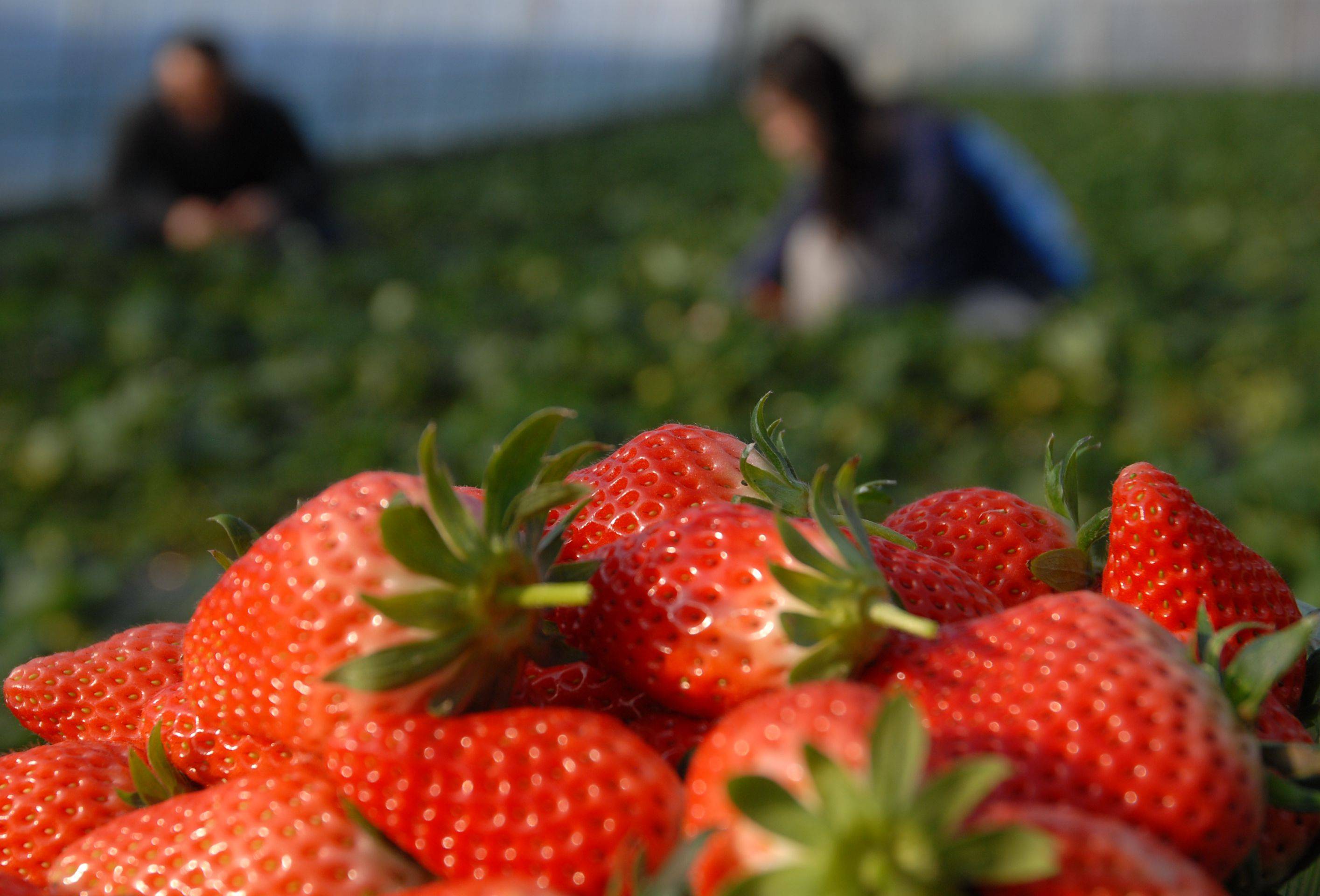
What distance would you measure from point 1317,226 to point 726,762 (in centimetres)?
943

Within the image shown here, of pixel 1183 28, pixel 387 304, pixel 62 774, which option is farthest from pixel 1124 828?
pixel 1183 28

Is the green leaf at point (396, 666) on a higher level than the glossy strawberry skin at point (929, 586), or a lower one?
higher

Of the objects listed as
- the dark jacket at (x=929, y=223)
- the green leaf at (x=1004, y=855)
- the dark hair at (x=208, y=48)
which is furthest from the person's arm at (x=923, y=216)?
the green leaf at (x=1004, y=855)

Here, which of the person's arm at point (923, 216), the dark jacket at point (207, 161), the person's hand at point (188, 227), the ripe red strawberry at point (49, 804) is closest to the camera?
the ripe red strawberry at point (49, 804)

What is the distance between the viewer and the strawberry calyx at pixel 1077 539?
105 centimetres

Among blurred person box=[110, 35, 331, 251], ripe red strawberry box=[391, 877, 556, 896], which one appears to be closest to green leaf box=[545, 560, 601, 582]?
ripe red strawberry box=[391, 877, 556, 896]

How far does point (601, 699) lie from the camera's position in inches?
34.7

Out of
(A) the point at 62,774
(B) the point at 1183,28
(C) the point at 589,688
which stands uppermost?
(C) the point at 589,688

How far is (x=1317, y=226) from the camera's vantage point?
28.7ft

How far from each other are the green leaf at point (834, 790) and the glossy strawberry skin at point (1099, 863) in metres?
0.07

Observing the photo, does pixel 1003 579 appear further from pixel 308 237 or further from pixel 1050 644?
pixel 308 237

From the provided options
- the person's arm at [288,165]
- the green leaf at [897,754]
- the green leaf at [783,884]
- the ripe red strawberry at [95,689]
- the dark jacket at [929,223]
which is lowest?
the person's arm at [288,165]

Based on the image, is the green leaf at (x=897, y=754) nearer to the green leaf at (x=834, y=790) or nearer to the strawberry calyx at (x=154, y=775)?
the green leaf at (x=834, y=790)

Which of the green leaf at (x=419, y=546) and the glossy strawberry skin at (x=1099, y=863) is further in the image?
the green leaf at (x=419, y=546)
